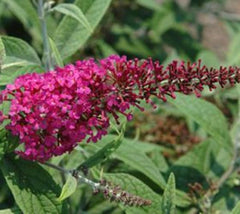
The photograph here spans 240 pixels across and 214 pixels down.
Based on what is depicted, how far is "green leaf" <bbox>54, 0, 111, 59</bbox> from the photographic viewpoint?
278cm

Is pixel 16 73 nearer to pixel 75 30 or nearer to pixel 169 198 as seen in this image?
pixel 75 30

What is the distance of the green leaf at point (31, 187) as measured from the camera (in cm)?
219

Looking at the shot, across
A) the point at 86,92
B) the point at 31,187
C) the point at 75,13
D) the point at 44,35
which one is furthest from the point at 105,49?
the point at 86,92

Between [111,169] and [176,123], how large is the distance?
0.91 metres

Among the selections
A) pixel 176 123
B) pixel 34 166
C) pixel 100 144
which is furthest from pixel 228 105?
pixel 34 166

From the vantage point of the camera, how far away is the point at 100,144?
2.75 m

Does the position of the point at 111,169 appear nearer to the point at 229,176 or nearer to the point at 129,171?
the point at 129,171

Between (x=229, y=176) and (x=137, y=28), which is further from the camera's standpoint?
(x=137, y=28)

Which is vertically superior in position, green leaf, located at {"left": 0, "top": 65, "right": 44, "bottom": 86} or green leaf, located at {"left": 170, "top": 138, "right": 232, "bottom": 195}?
green leaf, located at {"left": 0, "top": 65, "right": 44, "bottom": 86}

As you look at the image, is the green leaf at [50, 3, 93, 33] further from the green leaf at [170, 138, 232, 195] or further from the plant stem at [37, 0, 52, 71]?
the green leaf at [170, 138, 232, 195]

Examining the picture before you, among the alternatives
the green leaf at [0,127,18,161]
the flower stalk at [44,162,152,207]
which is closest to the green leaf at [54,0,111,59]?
the green leaf at [0,127,18,161]

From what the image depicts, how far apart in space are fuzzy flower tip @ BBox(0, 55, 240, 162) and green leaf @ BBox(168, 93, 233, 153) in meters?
0.81

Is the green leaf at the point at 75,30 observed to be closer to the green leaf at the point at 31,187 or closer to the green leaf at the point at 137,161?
the green leaf at the point at 137,161

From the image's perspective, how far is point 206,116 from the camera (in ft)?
9.58
